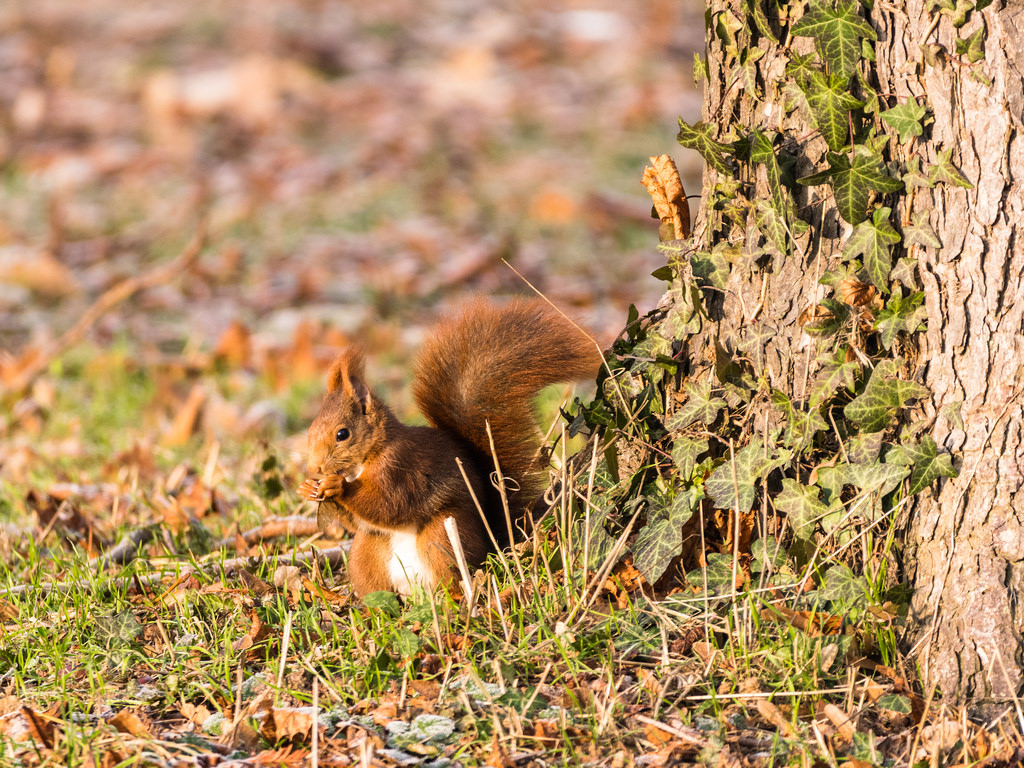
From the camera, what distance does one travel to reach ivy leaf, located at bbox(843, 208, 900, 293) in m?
1.91

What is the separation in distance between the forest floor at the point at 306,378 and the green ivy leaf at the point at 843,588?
0.16 ft

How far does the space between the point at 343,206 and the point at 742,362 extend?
5.18m

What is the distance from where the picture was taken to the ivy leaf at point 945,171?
1.85 m

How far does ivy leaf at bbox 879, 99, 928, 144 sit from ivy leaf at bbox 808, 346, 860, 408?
398 millimetres

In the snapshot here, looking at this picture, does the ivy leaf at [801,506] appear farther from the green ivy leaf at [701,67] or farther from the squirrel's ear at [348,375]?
the squirrel's ear at [348,375]

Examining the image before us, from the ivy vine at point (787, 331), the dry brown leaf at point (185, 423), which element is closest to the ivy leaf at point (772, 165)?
the ivy vine at point (787, 331)

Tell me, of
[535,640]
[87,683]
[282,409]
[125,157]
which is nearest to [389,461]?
[535,640]

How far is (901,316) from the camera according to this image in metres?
1.94

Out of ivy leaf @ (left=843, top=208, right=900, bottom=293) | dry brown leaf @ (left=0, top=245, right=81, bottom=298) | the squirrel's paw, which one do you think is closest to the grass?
the squirrel's paw

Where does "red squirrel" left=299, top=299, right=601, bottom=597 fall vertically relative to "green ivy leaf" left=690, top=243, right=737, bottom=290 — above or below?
below

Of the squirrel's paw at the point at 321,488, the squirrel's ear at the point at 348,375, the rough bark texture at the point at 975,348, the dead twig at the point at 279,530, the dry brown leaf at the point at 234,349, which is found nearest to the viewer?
the rough bark texture at the point at 975,348

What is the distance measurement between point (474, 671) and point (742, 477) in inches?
24.4

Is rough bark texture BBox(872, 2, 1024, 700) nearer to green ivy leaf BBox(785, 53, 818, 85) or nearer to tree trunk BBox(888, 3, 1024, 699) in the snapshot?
tree trunk BBox(888, 3, 1024, 699)

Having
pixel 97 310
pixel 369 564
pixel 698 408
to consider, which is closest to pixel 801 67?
pixel 698 408
